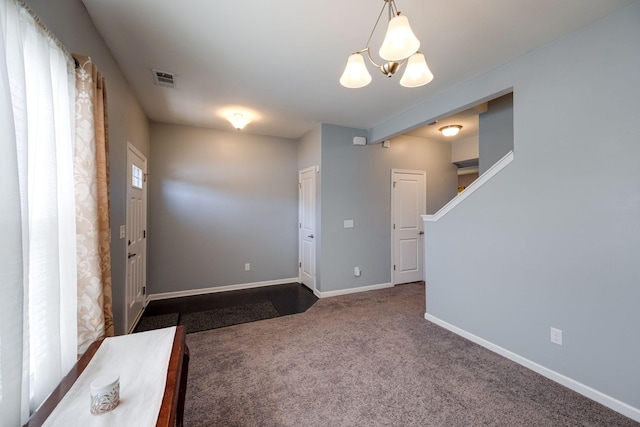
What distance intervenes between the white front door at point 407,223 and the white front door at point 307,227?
147 cm

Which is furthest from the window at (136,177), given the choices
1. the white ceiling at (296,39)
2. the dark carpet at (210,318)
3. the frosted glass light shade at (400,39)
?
the frosted glass light shade at (400,39)

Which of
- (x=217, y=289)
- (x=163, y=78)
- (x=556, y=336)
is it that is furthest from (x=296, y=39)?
(x=217, y=289)

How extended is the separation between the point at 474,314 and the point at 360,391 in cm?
155

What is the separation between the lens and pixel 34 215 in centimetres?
116

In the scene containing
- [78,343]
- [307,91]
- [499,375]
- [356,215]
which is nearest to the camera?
[78,343]

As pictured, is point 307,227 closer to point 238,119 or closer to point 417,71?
point 238,119

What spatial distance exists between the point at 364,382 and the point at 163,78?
3.47m

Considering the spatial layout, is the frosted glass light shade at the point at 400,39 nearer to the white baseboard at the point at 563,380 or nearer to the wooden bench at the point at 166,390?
the wooden bench at the point at 166,390

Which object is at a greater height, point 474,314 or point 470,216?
point 470,216

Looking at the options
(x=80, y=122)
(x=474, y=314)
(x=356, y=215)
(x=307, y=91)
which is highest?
(x=307, y=91)

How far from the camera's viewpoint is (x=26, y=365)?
96 cm

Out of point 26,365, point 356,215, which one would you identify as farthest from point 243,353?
point 356,215

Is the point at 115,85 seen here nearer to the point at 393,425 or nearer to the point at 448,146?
the point at 393,425

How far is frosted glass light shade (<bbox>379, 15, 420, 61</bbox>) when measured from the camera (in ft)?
4.26
